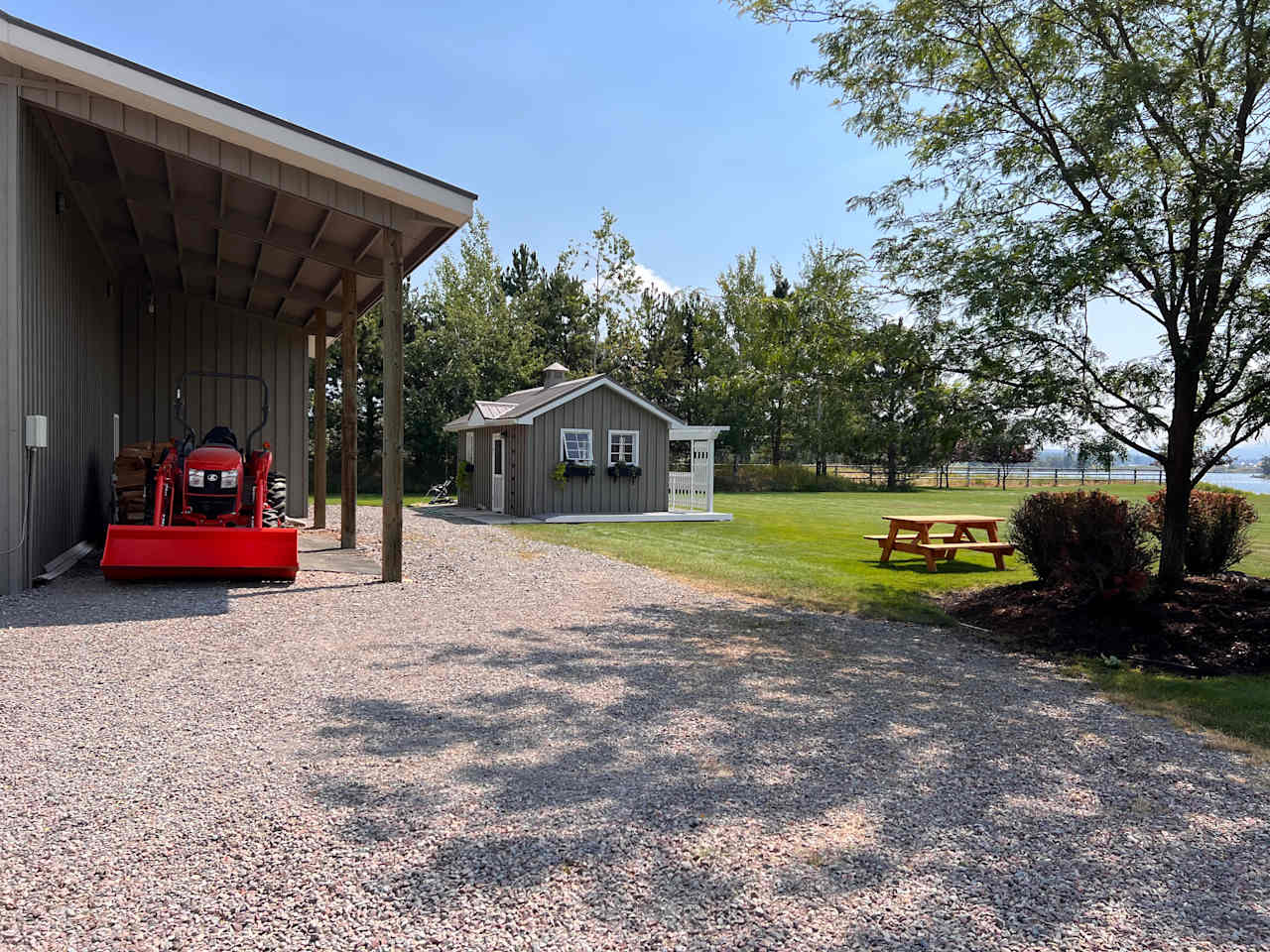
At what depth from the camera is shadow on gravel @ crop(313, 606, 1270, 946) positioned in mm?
2461

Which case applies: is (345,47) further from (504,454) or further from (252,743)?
(252,743)

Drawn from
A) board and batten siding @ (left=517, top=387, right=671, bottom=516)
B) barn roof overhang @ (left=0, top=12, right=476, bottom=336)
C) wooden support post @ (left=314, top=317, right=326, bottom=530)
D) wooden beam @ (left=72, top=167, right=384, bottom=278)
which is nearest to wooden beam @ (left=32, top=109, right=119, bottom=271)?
barn roof overhang @ (left=0, top=12, right=476, bottom=336)

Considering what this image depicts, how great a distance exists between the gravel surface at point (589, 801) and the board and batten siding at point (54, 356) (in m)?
2.02

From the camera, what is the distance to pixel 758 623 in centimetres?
667

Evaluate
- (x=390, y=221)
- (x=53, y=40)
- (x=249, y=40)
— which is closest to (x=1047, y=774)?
(x=390, y=221)

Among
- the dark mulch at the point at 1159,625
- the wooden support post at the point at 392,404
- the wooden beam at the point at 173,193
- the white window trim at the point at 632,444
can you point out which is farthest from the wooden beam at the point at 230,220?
the white window trim at the point at 632,444

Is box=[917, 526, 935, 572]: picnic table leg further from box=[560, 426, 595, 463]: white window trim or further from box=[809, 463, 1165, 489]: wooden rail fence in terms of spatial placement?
box=[809, 463, 1165, 489]: wooden rail fence

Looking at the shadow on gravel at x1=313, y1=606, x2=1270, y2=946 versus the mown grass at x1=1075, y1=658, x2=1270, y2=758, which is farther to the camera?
the mown grass at x1=1075, y1=658, x2=1270, y2=758

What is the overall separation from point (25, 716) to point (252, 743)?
46.7 inches

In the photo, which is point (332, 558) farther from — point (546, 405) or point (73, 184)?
point (546, 405)

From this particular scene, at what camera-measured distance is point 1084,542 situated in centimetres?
734

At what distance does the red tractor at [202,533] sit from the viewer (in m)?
7.14

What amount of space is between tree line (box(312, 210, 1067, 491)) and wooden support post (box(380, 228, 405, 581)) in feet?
11.5

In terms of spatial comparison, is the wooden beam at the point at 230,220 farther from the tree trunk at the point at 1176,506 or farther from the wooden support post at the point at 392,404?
the tree trunk at the point at 1176,506
